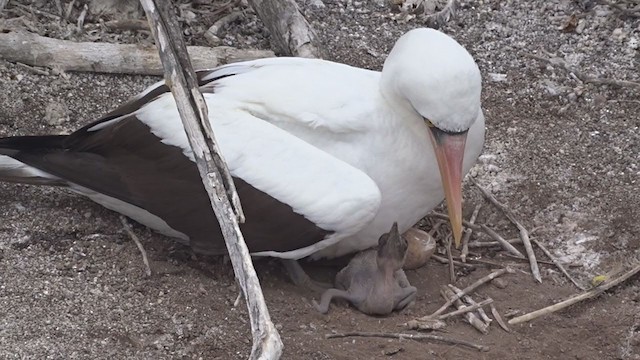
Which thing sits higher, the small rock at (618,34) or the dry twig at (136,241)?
the small rock at (618,34)

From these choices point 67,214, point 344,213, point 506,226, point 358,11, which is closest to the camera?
point 344,213

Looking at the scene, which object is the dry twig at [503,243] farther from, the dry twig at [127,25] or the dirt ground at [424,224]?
the dry twig at [127,25]

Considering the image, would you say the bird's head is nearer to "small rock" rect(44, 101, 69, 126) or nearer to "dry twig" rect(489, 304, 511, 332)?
"dry twig" rect(489, 304, 511, 332)

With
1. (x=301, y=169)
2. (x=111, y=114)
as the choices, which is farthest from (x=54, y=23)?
(x=301, y=169)

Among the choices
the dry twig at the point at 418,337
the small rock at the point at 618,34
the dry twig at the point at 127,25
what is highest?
the small rock at the point at 618,34

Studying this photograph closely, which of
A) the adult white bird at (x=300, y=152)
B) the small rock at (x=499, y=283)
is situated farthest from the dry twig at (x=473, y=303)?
the adult white bird at (x=300, y=152)

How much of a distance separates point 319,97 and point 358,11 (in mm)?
2074

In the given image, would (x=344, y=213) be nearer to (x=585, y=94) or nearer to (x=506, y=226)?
(x=506, y=226)

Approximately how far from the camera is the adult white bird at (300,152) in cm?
455

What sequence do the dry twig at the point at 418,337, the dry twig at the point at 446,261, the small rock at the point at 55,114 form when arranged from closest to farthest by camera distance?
the dry twig at the point at 418,337, the dry twig at the point at 446,261, the small rock at the point at 55,114

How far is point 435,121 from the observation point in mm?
4590

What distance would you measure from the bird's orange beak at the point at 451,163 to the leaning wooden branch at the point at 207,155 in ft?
4.23

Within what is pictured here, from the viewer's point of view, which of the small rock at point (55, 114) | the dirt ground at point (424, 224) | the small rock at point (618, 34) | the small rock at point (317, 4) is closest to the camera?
the dirt ground at point (424, 224)

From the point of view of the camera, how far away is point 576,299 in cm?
484
